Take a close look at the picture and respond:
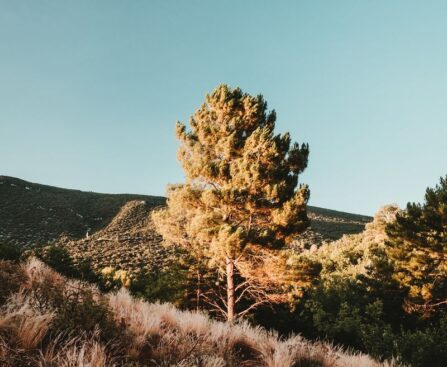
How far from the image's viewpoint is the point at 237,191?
12219 mm

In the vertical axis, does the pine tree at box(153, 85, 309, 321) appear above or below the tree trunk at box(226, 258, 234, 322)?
above

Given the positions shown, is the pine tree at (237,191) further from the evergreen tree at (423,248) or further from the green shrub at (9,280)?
the evergreen tree at (423,248)

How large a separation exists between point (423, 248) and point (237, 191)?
34.9 ft

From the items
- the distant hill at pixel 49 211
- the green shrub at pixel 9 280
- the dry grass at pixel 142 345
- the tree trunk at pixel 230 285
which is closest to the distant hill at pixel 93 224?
the distant hill at pixel 49 211

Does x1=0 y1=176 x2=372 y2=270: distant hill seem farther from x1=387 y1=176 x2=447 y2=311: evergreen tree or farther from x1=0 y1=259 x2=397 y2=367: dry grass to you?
x1=0 y1=259 x2=397 y2=367: dry grass

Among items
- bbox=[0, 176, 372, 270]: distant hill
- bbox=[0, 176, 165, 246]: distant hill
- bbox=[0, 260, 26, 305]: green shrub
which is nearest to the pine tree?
bbox=[0, 260, 26, 305]: green shrub

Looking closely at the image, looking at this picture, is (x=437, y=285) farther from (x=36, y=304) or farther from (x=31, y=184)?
(x=31, y=184)

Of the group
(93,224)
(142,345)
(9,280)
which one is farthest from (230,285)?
(93,224)

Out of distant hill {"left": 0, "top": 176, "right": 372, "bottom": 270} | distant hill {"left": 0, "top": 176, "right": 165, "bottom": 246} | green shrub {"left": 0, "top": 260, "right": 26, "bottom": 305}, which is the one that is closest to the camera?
green shrub {"left": 0, "top": 260, "right": 26, "bottom": 305}

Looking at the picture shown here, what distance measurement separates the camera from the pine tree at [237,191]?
1200cm

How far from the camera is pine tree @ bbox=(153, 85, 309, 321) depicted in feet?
39.4

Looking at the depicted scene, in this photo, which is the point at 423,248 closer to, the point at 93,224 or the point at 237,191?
the point at 237,191

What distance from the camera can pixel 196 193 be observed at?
13.2m

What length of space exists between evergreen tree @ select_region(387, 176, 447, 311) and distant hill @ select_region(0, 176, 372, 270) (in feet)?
74.0
